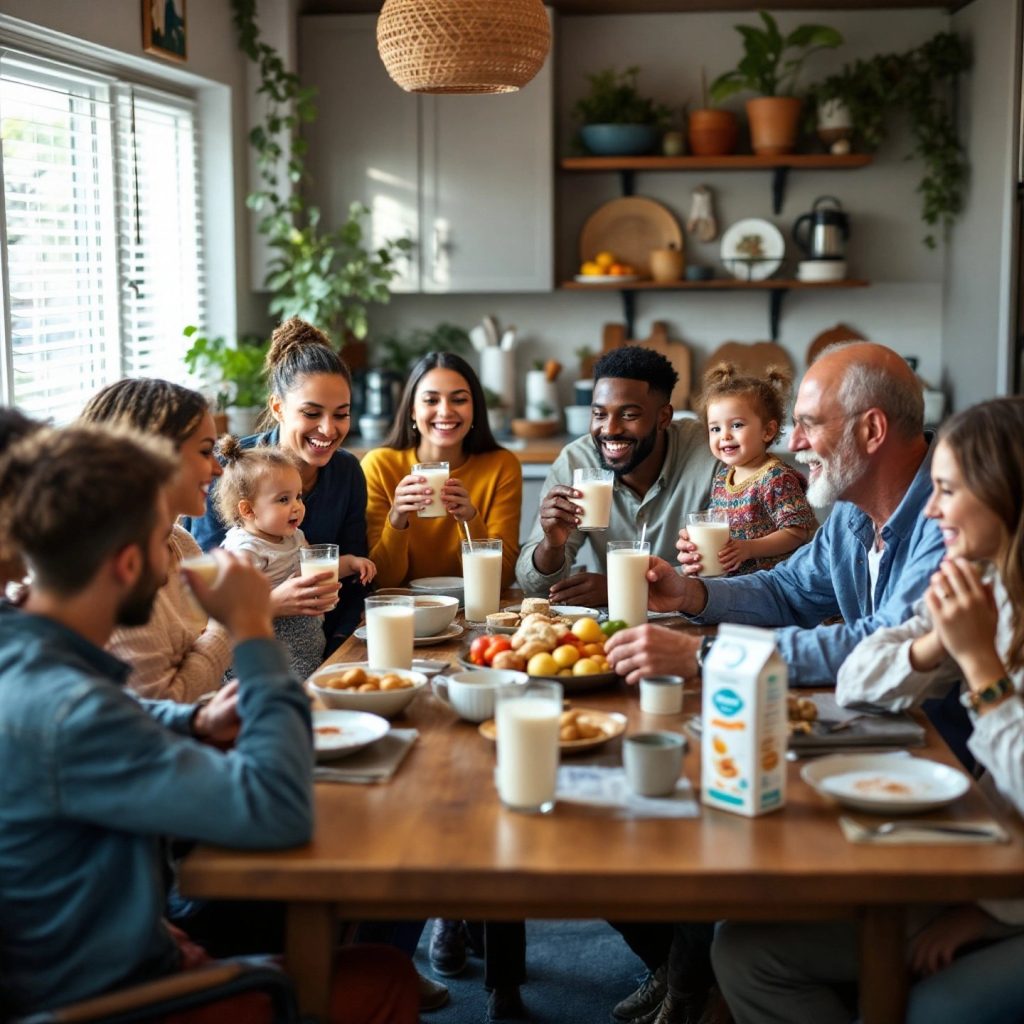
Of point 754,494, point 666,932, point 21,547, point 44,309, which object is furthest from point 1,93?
point 666,932

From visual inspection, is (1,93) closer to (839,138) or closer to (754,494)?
(754,494)

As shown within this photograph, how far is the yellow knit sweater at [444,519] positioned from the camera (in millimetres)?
3326

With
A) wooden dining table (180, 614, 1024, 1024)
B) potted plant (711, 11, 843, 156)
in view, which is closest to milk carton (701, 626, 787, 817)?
wooden dining table (180, 614, 1024, 1024)

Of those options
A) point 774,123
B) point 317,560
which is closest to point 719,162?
point 774,123

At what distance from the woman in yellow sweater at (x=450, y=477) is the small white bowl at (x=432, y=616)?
66cm

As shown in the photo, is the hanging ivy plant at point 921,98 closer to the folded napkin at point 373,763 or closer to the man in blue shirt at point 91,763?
the folded napkin at point 373,763

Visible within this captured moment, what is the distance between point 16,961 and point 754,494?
209 centimetres

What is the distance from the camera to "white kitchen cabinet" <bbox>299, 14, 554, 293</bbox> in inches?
207

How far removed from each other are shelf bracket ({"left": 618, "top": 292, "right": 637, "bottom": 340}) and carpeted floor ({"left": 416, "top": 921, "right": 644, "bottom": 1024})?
3.08 m

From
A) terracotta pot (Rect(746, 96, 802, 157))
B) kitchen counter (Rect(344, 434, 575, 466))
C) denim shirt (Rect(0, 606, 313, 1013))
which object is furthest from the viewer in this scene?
terracotta pot (Rect(746, 96, 802, 157))

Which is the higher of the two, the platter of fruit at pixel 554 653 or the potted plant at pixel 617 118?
the potted plant at pixel 617 118

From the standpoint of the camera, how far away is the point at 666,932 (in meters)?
2.65

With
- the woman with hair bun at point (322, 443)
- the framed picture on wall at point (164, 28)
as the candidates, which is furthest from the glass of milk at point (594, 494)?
the framed picture on wall at point (164, 28)

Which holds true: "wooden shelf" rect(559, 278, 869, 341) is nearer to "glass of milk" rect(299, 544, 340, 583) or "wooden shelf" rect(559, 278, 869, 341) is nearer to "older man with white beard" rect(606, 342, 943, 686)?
"older man with white beard" rect(606, 342, 943, 686)
